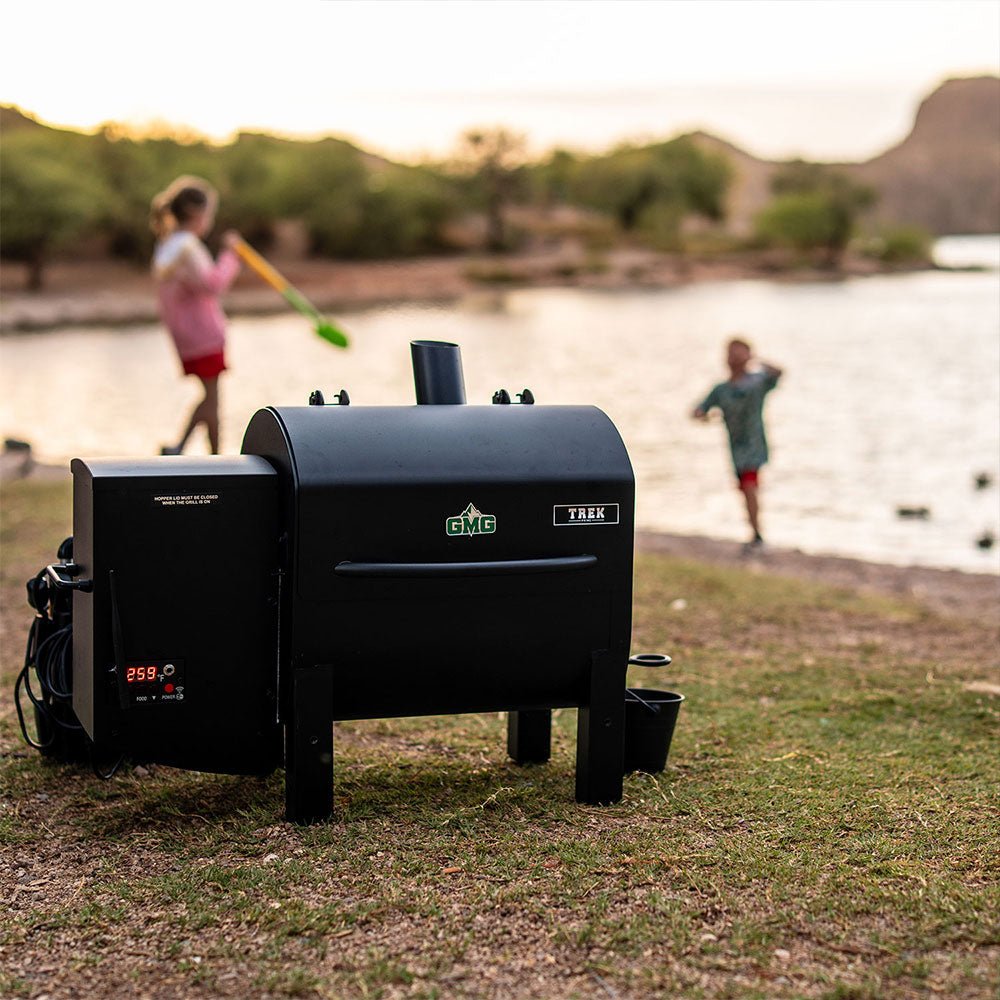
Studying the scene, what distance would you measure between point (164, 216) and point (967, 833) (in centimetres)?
716

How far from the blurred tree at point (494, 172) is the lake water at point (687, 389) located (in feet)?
95.8

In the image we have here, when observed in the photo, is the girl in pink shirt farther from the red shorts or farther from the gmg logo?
the gmg logo

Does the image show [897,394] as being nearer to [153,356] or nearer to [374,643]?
[153,356]

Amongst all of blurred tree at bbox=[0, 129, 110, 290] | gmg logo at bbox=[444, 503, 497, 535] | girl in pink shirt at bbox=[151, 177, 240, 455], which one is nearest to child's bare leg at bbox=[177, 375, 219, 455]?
girl in pink shirt at bbox=[151, 177, 240, 455]

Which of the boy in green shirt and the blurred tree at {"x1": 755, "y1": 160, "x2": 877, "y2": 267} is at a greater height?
the blurred tree at {"x1": 755, "y1": 160, "x2": 877, "y2": 267}

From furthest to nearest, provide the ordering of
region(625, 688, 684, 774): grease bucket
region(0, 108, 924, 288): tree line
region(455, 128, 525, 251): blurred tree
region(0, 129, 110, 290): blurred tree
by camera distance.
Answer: region(455, 128, 525, 251): blurred tree < region(0, 108, 924, 288): tree line < region(0, 129, 110, 290): blurred tree < region(625, 688, 684, 774): grease bucket

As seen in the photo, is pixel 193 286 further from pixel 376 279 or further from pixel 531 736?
pixel 376 279

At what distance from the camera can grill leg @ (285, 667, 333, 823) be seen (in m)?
4.14

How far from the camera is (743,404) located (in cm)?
1118

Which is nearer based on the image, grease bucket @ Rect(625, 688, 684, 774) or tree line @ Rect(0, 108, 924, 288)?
grease bucket @ Rect(625, 688, 684, 774)

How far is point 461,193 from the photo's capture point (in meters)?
112

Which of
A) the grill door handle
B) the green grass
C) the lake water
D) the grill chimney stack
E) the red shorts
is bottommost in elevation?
the lake water

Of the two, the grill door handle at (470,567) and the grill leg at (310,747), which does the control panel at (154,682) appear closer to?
the grill leg at (310,747)

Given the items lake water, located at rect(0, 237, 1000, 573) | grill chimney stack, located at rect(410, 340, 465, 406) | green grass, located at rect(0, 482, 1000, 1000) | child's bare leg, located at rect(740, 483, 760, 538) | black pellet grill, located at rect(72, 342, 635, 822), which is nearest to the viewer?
green grass, located at rect(0, 482, 1000, 1000)
